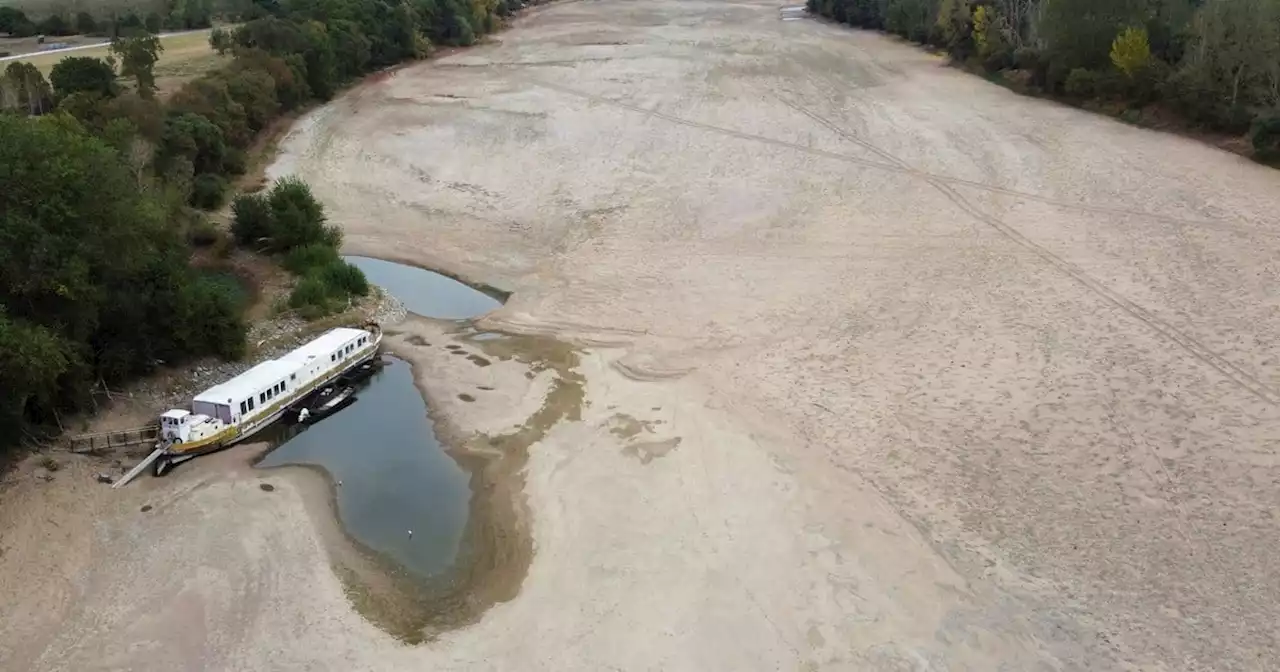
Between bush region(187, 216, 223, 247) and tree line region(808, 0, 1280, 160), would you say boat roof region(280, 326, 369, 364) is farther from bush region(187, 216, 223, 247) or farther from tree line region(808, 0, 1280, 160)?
tree line region(808, 0, 1280, 160)

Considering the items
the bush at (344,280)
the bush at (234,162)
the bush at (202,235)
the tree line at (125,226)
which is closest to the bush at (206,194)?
the tree line at (125,226)

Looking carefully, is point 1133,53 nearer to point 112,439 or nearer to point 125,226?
point 125,226

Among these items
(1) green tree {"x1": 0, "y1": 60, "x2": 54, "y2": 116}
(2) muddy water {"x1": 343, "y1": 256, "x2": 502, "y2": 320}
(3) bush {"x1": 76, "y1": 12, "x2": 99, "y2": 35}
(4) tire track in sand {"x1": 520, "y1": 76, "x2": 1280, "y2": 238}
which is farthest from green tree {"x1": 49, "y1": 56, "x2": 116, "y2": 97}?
(3) bush {"x1": 76, "y1": 12, "x2": 99, "y2": 35}

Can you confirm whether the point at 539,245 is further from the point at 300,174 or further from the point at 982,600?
the point at 982,600

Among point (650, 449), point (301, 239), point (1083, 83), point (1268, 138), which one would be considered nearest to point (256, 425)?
point (650, 449)

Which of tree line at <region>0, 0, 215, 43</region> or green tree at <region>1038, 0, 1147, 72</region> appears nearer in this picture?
green tree at <region>1038, 0, 1147, 72</region>

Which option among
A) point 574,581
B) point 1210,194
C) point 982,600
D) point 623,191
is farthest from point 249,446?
point 1210,194

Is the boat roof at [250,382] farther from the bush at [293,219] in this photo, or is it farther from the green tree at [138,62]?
the green tree at [138,62]
